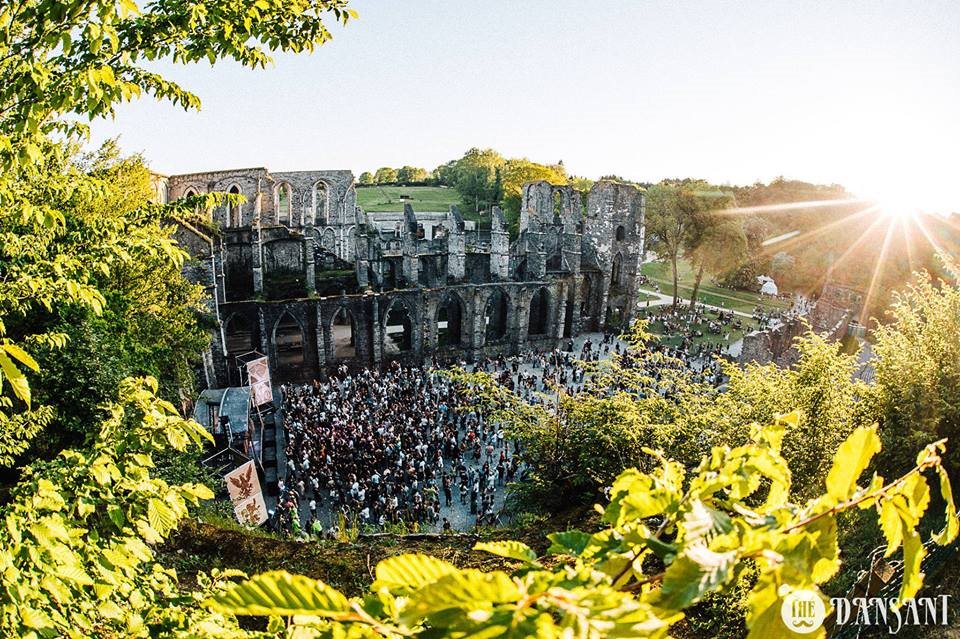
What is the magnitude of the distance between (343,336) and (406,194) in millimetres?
49762

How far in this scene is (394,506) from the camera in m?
15.1

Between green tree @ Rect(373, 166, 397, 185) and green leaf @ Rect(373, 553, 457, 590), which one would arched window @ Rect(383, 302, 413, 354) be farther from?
green tree @ Rect(373, 166, 397, 185)

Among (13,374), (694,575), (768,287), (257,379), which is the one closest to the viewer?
(694,575)

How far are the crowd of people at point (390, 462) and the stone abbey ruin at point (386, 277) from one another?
4.94 m

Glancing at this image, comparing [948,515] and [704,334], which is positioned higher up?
[948,515]

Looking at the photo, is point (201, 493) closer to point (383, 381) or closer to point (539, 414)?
point (539, 414)

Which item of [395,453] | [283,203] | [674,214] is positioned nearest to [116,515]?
[395,453]

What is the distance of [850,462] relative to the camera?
65.5 inches

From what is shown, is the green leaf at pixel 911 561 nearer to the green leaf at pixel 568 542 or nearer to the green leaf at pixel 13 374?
the green leaf at pixel 568 542

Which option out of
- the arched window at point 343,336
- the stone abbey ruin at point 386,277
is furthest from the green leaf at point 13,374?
the arched window at point 343,336

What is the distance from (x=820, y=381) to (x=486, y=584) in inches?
435

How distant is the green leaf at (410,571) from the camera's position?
139cm

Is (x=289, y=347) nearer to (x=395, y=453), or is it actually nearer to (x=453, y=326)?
(x=453, y=326)

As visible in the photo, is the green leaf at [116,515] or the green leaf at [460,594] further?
the green leaf at [116,515]
